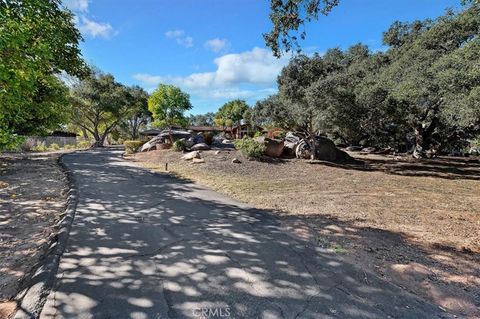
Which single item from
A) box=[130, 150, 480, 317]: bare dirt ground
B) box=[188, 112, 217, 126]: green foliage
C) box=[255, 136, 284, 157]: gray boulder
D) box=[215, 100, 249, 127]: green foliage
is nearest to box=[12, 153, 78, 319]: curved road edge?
box=[130, 150, 480, 317]: bare dirt ground

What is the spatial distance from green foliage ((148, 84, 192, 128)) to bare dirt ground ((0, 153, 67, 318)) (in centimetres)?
1324

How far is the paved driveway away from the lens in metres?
2.71

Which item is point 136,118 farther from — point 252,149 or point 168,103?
point 252,149

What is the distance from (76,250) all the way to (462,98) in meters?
13.6

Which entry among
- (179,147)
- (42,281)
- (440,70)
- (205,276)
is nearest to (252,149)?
(179,147)

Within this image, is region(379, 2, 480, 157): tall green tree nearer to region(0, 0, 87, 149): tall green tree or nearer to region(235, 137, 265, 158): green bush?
region(235, 137, 265, 158): green bush

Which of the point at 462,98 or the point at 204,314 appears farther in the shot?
the point at 462,98

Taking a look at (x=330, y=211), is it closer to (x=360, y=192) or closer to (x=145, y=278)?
(x=360, y=192)

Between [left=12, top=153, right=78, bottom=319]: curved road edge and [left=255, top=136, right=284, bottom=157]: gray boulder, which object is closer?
[left=12, top=153, right=78, bottom=319]: curved road edge

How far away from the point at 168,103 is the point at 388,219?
19.1m

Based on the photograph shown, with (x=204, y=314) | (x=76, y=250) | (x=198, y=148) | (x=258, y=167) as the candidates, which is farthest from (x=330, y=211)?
(x=198, y=148)

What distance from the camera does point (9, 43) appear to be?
11.6 feet

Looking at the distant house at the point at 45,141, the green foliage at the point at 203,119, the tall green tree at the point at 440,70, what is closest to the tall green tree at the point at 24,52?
the tall green tree at the point at 440,70

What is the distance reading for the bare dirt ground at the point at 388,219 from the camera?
3.45 metres
